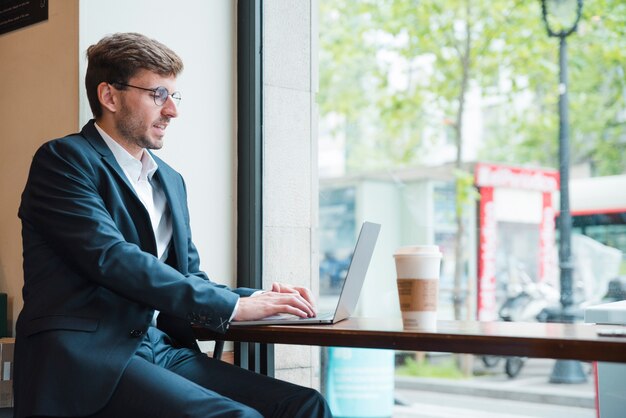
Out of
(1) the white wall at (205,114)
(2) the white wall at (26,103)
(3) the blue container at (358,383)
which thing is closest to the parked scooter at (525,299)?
(3) the blue container at (358,383)

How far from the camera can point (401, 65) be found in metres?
7.95

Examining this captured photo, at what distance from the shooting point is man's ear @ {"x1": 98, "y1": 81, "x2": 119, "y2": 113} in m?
2.33

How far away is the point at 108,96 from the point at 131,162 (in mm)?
203

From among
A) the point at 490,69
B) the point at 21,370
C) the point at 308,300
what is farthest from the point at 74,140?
the point at 490,69

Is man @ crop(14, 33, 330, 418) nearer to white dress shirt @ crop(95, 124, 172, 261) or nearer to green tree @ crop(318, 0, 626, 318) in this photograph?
white dress shirt @ crop(95, 124, 172, 261)

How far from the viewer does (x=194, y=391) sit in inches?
74.6

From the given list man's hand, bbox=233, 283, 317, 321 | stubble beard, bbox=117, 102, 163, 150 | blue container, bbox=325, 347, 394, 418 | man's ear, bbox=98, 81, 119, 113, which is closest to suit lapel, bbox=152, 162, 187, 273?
stubble beard, bbox=117, 102, 163, 150

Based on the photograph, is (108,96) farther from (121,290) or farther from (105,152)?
(121,290)

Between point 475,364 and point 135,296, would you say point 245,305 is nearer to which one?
point 135,296

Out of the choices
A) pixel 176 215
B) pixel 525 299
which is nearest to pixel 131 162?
pixel 176 215

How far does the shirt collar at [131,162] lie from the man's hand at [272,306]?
21.5 inches

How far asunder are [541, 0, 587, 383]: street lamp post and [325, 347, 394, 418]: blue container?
1064 millimetres

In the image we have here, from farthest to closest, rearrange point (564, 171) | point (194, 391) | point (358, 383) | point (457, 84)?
point (457, 84) < point (564, 171) < point (358, 383) < point (194, 391)

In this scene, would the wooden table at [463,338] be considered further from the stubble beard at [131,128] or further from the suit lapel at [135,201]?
the stubble beard at [131,128]
